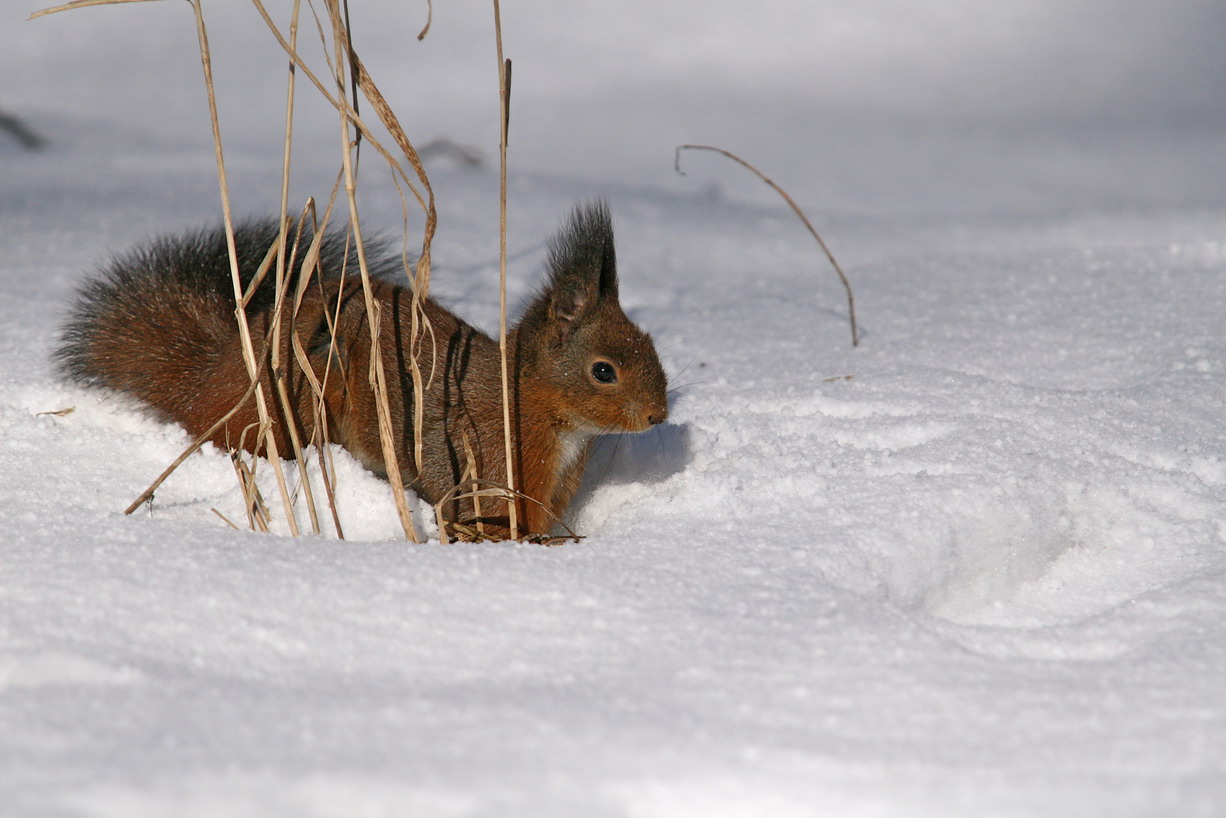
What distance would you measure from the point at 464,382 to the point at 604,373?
0.79 feet

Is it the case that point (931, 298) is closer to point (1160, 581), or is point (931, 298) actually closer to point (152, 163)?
point (1160, 581)

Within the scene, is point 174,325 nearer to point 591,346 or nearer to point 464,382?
point 464,382

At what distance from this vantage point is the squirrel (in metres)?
1.91

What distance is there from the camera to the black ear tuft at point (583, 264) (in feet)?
6.33

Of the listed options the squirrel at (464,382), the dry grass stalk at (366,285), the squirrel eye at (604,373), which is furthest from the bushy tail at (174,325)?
the squirrel eye at (604,373)

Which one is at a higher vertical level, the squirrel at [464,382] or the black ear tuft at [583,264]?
the black ear tuft at [583,264]

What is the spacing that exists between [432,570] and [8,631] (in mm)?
438

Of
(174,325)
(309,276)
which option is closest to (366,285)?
(309,276)

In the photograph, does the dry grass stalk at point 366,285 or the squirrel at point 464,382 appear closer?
the dry grass stalk at point 366,285

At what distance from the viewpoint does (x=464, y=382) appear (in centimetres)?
198

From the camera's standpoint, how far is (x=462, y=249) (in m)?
3.29

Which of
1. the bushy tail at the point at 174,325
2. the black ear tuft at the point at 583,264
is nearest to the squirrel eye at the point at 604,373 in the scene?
the black ear tuft at the point at 583,264

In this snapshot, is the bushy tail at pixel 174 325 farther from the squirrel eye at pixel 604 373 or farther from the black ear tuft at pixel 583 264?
the squirrel eye at pixel 604 373

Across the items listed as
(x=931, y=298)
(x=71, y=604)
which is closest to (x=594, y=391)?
(x=71, y=604)
